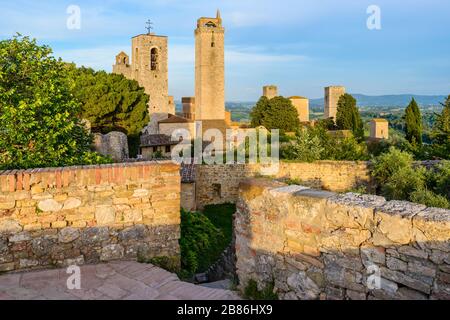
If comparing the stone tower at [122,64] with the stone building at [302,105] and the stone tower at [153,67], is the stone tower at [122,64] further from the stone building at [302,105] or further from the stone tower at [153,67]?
the stone building at [302,105]

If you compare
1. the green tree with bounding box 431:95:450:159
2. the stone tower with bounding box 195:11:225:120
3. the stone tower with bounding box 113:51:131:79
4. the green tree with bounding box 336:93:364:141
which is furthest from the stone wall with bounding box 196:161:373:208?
A: the stone tower with bounding box 113:51:131:79

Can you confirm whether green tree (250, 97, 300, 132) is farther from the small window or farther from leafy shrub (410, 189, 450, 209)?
leafy shrub (410, 189, 450, 209)

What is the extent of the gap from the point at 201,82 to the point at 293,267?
47.9 m

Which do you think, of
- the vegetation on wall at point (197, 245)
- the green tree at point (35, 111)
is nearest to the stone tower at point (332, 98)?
the vegetation on wall at point (197, 245)

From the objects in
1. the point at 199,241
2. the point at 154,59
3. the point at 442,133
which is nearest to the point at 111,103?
the point at 442,133

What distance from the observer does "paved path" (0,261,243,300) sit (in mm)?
4555

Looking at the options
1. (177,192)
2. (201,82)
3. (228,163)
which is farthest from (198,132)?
(177,192)

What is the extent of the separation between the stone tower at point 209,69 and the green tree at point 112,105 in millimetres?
22241

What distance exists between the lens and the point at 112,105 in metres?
26.1

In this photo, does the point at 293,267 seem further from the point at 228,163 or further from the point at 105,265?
the point at 228,163

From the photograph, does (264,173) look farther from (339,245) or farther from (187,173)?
(339,245)

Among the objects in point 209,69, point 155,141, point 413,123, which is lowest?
point 155,141

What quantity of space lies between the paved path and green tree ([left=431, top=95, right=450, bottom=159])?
19382 millimetres

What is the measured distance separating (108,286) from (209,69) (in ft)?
157
